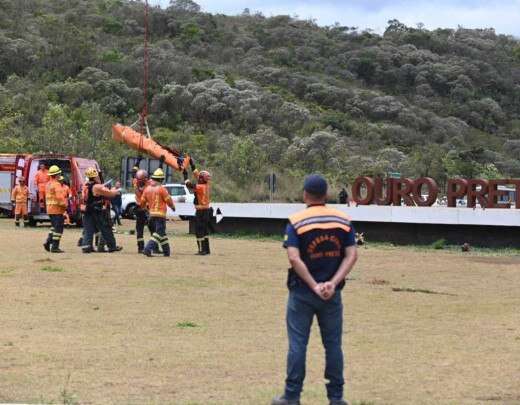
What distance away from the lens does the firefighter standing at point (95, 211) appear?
2261 centimetres

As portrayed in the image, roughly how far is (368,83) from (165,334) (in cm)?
9710

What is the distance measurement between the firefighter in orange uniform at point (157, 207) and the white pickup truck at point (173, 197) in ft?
57.7

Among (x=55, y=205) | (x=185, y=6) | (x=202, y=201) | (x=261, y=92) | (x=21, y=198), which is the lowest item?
(x=21, y=198)

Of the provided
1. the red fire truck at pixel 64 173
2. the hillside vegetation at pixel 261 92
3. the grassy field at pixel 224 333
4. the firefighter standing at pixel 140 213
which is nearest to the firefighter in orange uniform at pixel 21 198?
the red fire truck at pixel 64 173

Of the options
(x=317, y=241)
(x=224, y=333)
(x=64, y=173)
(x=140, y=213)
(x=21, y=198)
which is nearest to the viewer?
(x=317, y=241)

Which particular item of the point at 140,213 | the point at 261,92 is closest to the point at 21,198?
the point at 140,213

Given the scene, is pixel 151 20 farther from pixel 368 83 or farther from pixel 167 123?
pixel 167 123

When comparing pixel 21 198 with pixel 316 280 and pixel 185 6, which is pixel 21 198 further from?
pixel 185 6

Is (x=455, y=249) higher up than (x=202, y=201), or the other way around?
(x=202, y=201)

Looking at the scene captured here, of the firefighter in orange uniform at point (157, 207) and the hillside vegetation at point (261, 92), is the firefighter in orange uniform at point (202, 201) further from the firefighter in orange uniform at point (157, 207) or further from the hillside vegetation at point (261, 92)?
the hillside vegetation at point (261, 92)

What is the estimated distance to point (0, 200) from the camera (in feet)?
Answer: 143

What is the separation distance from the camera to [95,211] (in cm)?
2289

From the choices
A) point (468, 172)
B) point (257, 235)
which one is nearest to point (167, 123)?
point (468, 172)

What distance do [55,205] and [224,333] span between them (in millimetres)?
11235
